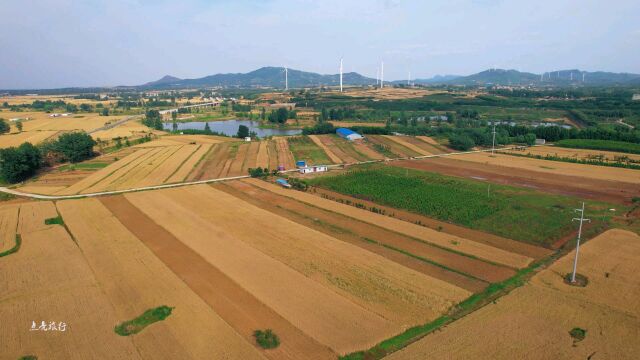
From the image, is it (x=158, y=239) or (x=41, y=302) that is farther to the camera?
(x=158, y=239)

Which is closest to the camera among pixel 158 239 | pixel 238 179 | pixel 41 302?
pixel 41 302

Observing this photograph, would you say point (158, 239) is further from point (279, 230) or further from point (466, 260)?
point (466, 260)

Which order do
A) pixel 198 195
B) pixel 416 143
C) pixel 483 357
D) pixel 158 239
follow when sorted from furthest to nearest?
pixel 416 143 → pixel 198 195 → pixel 158 239 → pixel 483 357

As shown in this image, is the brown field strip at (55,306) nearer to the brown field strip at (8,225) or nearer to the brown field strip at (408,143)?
the brown field strip at (8,225)

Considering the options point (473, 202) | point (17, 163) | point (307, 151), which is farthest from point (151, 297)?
point (307, 151)

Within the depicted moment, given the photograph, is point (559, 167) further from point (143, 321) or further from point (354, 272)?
point (143, 321)

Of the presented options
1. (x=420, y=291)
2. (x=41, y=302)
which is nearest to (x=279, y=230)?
(x=420, y=291)

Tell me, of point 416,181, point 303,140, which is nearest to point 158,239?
point 416,181

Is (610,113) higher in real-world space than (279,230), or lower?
higher
